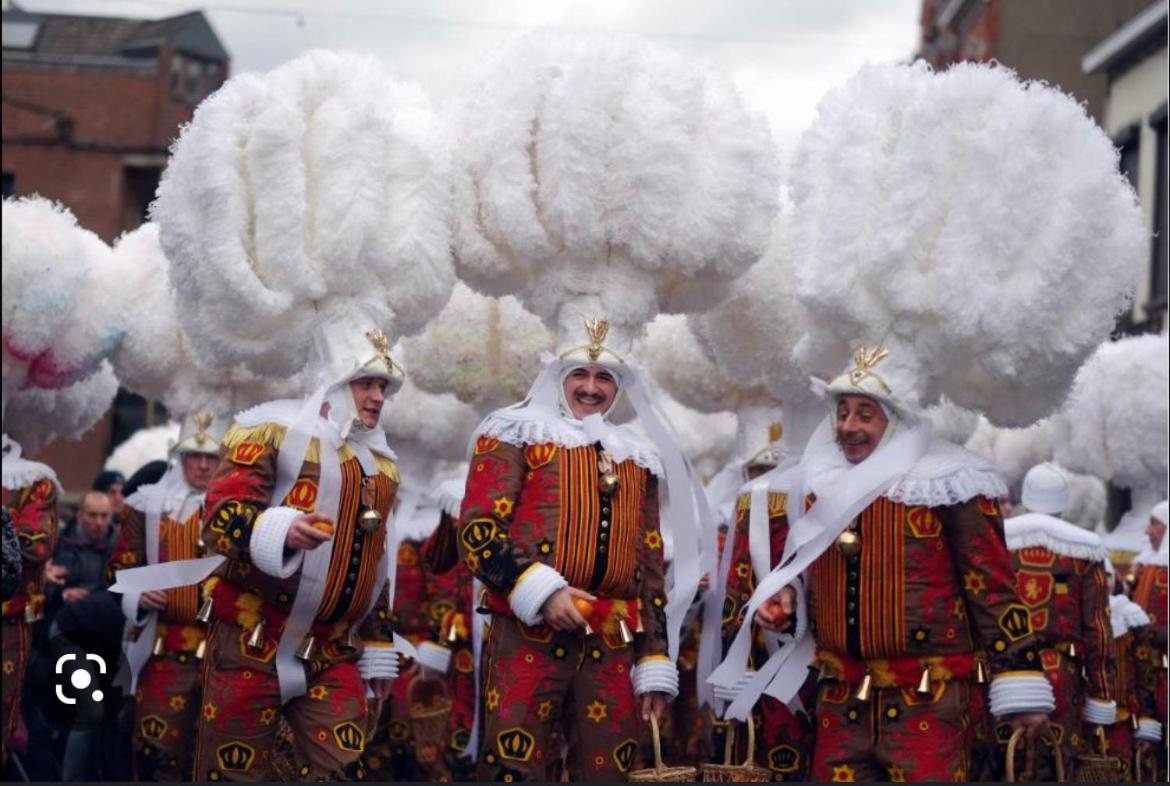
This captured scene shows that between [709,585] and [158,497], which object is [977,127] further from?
[158,497]

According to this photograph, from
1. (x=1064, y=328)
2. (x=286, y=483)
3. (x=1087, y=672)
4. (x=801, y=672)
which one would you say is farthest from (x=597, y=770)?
(x=1087, y=672)

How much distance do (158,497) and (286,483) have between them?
8.82 ft

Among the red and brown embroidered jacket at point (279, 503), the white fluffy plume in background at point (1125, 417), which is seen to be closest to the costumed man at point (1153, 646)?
the white fluffy plume in background at point (1125, 417)

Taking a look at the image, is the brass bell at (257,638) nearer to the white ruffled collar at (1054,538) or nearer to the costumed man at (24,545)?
the costumed man at (24,545)

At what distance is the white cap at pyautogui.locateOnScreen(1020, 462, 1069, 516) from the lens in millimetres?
10359

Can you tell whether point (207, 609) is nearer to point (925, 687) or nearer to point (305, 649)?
point (305, 649)

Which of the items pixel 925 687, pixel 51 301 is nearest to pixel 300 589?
pixel 925 687

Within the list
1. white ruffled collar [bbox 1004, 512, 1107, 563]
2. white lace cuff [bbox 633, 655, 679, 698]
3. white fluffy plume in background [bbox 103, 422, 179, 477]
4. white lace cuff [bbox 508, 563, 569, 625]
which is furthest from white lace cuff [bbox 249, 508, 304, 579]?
white fluffy plume in background [bbox 103, 422, 179, 477]

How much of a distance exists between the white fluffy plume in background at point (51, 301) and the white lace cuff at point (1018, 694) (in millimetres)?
4411

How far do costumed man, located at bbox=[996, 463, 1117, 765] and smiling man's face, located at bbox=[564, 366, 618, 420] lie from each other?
3.21m

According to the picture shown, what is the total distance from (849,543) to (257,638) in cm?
211

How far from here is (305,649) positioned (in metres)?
7.30

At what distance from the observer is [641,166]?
307 inches

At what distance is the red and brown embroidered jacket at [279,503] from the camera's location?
7152 millimetres
